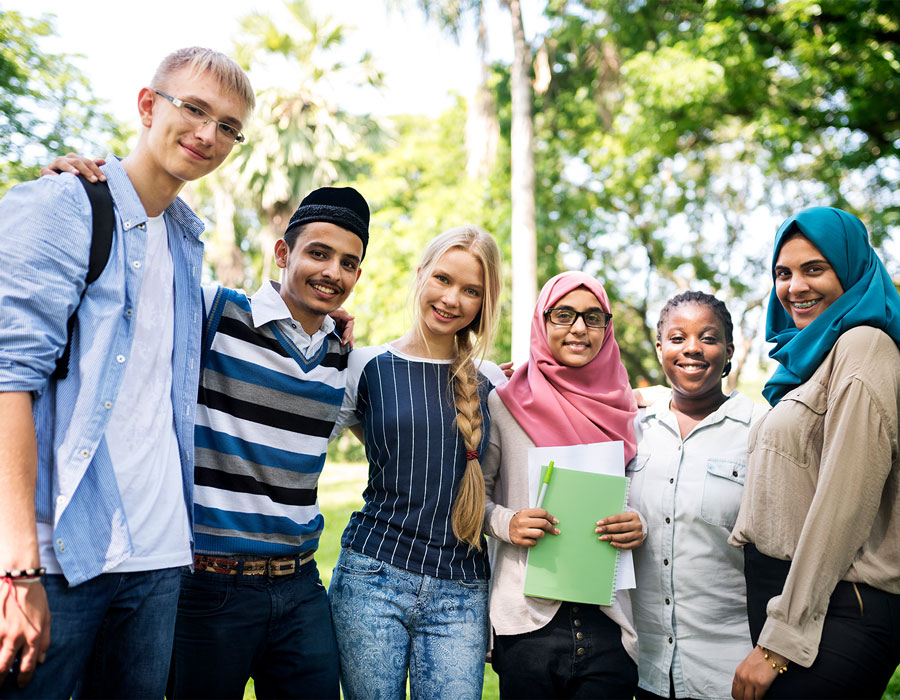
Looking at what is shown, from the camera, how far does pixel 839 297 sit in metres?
2.51

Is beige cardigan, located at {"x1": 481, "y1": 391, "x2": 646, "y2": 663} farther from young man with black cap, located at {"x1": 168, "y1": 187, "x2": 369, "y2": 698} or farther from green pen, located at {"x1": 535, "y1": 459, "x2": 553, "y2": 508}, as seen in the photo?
young man with black cap, located at {"x1": 168, "y1": 187, "x2": 369, "y2": 698}

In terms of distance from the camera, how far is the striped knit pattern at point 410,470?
2.78m

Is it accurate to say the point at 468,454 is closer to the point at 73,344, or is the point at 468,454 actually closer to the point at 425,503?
the point at 425,503

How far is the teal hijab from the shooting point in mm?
2393

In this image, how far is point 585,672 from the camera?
8.78 feet

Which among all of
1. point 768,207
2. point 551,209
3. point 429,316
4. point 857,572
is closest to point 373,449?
point 429,316

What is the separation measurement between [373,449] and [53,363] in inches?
52.8

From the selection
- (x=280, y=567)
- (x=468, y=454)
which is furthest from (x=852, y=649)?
(x=280, y=567)

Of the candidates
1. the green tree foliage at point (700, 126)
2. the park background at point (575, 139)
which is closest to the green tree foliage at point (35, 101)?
the park background at point (575, 139)

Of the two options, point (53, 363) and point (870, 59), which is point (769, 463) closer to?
point (53, 363)

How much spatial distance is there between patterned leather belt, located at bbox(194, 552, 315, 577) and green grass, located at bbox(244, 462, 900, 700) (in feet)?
7.25

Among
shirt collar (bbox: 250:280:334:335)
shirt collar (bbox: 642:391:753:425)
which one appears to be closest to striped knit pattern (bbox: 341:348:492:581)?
shirt collar (bbox: 250:280:334:335)

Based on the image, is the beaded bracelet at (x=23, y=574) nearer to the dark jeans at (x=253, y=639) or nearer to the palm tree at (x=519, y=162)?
the dark jeans at (x=253, y=639)

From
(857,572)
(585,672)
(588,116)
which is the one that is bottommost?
(585,672)
